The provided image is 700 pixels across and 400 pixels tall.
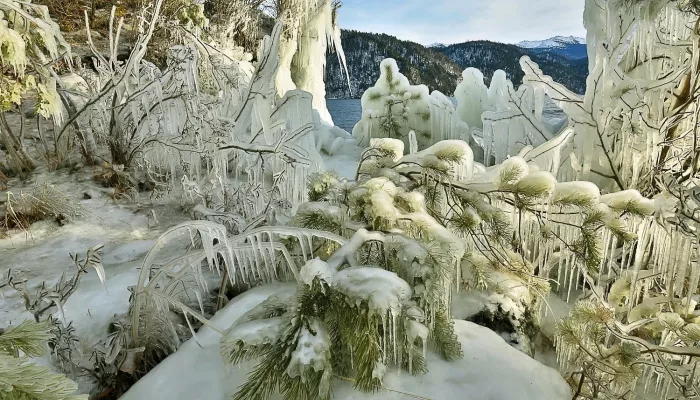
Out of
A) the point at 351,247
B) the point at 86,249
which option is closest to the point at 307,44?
the point at 86,249

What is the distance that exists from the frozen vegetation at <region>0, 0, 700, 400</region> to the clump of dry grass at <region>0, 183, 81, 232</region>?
0.02m

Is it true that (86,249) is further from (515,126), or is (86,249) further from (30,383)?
(515,126)

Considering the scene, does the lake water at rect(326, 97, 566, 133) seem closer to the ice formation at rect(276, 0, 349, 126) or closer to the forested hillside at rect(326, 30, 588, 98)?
the ice formation at rect(276, 0, 349, 126)

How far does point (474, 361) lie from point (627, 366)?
101 cm

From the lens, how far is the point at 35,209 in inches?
111

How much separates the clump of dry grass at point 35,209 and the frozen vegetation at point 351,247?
2 cm

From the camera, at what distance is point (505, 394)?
1393mm

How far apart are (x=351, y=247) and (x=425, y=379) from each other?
534 mm

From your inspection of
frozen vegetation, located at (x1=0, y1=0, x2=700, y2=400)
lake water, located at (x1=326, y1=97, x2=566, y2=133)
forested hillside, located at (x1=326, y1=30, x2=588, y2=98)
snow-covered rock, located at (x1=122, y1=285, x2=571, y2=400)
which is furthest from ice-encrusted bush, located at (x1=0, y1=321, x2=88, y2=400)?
forested hillside, located at (x1=326, y1=30, x2=588, y2=98)

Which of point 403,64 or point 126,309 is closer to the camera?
point 126,309

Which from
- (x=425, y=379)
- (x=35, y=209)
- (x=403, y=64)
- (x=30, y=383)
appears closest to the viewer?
(x=30, y=383)

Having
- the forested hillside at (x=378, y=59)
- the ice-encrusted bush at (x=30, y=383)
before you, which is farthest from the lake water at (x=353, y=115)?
the forested hillside at (x=378, y=59)

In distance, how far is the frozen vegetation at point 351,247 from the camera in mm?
1266

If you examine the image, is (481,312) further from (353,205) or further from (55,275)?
(55,275)
